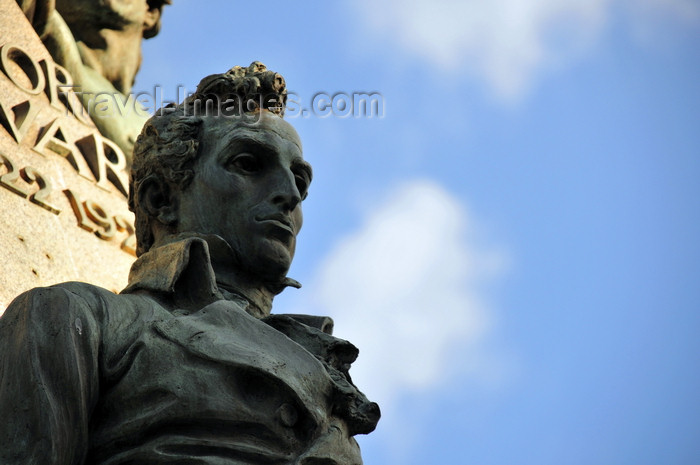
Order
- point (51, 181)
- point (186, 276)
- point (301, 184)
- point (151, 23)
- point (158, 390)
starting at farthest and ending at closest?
point (151, 23) < point (51, 181) < point (301, 184) < point (186, 276) < point (158, 390)

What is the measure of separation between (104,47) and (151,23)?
→ 0.67 m

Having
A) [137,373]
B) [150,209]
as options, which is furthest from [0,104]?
[137,373]

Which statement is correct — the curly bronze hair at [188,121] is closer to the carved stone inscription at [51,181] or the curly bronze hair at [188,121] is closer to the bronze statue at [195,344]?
the bronze statue at [195,344]

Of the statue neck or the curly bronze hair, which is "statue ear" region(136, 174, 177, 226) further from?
the statue neck

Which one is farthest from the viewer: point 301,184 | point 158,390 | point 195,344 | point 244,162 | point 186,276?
point 301,184

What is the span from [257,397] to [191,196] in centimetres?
132

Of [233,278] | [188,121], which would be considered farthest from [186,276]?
[188,121]

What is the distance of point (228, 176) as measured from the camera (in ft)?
20.6

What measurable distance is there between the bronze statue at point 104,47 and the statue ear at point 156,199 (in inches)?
A: 122

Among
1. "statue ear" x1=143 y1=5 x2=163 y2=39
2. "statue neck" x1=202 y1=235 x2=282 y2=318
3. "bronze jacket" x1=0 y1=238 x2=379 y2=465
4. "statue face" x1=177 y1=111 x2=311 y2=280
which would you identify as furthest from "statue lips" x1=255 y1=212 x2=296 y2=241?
"statue ear" x1=143 y1=5 x2=163 y2=39

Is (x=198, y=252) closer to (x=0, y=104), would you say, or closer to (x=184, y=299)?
(x=184, y=299)

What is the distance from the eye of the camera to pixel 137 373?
209 inches

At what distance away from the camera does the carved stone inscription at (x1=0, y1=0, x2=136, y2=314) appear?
811cm

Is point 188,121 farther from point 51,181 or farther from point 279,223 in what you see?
point 51,181
